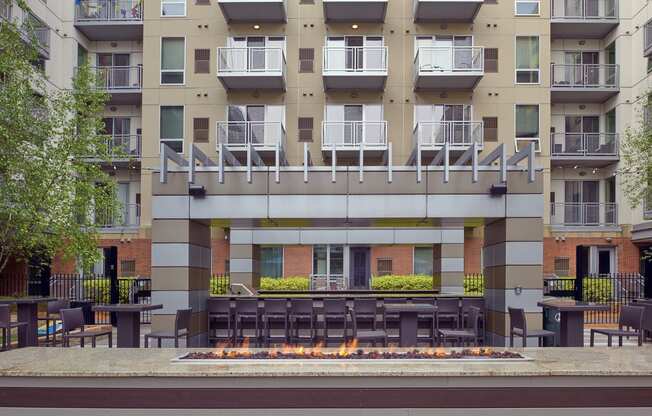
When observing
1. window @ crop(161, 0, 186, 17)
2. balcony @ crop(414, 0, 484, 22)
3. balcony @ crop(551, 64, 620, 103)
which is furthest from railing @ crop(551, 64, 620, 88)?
window @ crop(161, 0, 186, 17)

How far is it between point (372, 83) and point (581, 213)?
12.0 meters

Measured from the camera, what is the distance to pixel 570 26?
98.6 feet

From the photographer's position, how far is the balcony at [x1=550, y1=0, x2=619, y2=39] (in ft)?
97.3

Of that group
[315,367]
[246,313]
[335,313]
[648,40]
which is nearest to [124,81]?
[246,313]

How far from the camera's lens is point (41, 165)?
13836 millimetres

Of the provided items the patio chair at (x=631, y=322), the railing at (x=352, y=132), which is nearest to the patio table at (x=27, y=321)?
the patio chair at (x=631, y=322)

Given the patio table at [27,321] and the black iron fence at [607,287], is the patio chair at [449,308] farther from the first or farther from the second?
the black iron fence at [607,287]

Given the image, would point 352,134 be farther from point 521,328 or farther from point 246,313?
point 521,328

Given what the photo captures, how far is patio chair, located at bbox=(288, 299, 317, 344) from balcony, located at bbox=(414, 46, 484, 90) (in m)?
15.3

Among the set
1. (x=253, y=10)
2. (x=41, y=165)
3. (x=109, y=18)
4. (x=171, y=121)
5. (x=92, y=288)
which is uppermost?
(x=109, y=18)

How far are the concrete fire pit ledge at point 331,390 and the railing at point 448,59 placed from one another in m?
22.4

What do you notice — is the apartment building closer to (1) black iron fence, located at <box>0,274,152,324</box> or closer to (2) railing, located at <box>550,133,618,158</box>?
(2) railing, located at <box>550,133,618,158</box>

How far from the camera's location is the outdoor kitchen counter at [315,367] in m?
5.96

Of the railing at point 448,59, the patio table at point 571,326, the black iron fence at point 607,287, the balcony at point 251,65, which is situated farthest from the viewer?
the railing at point 448,59
